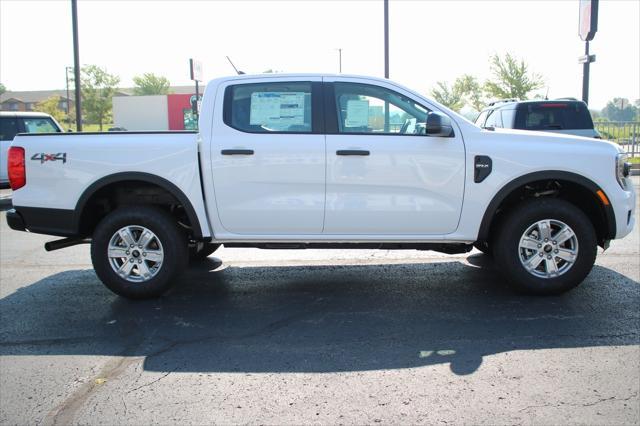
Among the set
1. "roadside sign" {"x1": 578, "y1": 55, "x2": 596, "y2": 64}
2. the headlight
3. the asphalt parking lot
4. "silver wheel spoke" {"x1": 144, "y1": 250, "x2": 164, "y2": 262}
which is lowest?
the asphalt parking lot

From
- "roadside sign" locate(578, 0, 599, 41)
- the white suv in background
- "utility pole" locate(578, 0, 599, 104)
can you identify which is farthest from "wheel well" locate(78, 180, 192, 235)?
"roadside sign" locate(578, 0, 599, 41)

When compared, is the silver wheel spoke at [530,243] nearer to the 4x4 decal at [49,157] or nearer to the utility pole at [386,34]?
the 4x4 decal at [49,157]

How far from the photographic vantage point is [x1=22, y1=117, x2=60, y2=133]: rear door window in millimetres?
13297

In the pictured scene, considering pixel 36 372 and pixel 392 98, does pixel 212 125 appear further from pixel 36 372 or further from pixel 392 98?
pixel 36 372

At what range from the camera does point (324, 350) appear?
157 inches

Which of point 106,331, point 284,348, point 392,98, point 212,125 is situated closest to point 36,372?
point 106,331

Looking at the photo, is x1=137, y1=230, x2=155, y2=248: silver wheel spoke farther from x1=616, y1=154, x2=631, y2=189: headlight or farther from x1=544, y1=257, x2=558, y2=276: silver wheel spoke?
x1=616, y1=154, x2=631, y2=189: headlight

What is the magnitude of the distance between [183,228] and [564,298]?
3.59m

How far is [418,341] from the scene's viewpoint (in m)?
4.12

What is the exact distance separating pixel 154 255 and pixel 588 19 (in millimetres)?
13093

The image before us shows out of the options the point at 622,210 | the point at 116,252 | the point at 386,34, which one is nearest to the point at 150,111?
the point at 386,34

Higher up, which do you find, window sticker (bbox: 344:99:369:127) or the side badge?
window sticker (bbox: 344:99:369:127)

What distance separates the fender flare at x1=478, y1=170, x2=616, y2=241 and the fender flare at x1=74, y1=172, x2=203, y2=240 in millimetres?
2536

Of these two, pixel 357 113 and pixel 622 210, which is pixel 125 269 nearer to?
pixel 357 113
